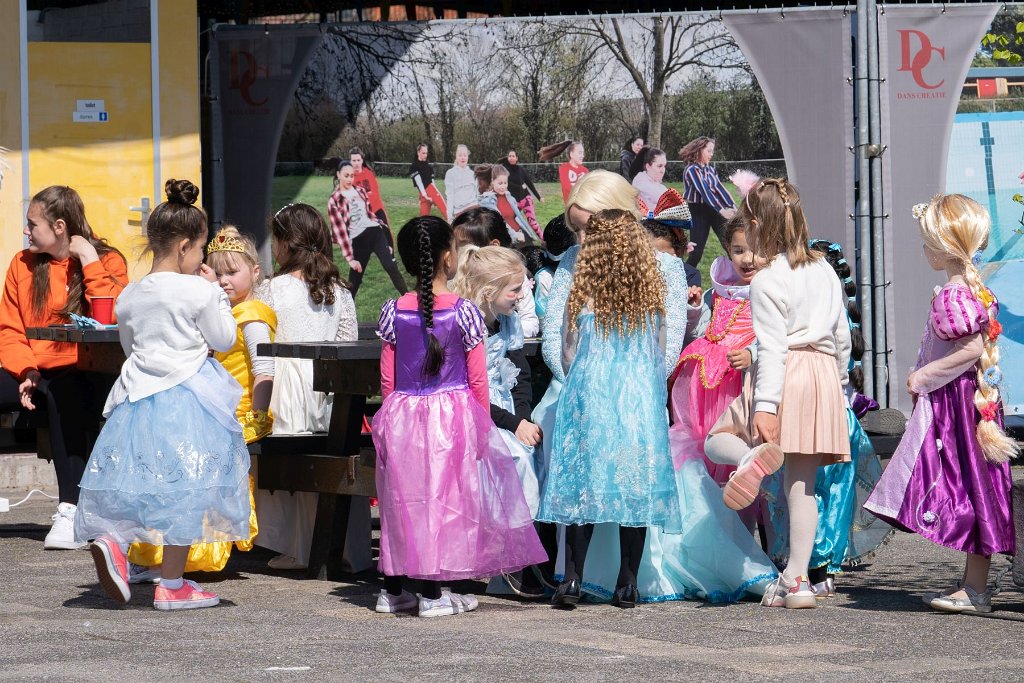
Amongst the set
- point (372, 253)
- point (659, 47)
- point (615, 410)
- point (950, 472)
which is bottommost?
point (950, 472)

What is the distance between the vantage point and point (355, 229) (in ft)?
37.9

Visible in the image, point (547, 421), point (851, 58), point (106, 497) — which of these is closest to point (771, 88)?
point (851, 58)

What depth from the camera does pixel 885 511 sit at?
6113 millimetres

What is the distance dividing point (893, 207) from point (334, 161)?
12.7ft

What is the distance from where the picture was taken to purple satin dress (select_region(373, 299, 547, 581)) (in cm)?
598

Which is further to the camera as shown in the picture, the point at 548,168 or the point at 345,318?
the point at 548,168

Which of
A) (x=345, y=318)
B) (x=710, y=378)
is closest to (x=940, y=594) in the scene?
(x=710, y=378)

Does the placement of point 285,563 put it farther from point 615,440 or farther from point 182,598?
point 615,440

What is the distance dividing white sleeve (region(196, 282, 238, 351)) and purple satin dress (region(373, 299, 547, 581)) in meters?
0.60

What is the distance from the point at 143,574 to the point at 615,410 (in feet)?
7.26

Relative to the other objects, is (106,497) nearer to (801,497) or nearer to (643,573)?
(643,573)

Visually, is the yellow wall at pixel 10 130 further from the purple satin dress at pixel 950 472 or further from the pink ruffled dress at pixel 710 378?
the purple satin dress at pixel 950 472

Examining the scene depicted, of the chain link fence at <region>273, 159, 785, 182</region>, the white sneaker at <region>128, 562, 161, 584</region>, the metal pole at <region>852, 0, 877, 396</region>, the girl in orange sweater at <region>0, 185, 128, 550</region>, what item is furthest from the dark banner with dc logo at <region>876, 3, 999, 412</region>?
the white sneaker at <region>128, 562, 161, 584</region>

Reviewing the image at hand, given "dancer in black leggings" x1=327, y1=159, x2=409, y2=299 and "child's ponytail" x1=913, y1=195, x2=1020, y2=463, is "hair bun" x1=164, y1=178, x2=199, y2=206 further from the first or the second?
"dancer in black leggings" x1=327, y1=159, x2=409, y2=299
